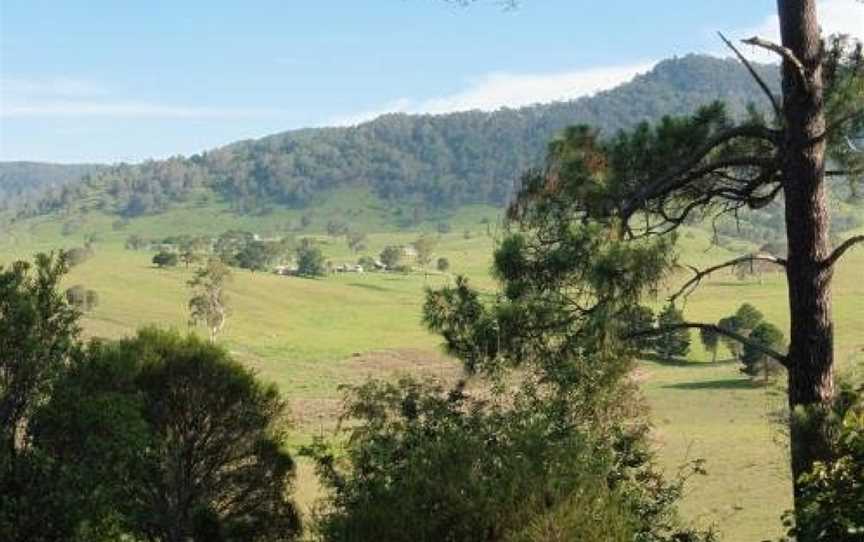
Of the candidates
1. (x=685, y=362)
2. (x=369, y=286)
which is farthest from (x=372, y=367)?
(x=369, y=286)

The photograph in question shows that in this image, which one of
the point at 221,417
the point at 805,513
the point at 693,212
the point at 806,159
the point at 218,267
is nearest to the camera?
the point at 805,513

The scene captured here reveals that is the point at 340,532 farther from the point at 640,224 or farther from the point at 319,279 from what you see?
the point at 319,279

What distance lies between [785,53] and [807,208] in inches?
68.0

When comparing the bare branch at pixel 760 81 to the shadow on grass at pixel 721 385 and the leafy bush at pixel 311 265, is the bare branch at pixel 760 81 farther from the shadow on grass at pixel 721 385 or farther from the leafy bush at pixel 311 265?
the leafy bush at pixel 311 265

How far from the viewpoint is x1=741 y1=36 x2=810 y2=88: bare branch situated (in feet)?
28.3

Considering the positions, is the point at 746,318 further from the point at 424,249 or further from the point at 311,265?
the point at 424,249

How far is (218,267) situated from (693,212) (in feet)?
336

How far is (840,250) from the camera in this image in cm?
949

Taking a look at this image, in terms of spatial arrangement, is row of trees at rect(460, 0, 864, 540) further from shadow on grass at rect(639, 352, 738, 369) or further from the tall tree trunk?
shadow on grass at rect(639, 352, 738, 369)

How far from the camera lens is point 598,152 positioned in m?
11.3

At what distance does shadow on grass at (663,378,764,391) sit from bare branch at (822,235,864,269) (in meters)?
63.4

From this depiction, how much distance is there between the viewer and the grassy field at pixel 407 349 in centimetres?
3600

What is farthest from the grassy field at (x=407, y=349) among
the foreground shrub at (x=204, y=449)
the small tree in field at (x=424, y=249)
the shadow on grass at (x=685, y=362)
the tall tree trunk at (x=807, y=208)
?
the small tree in field at (x=424, y=249)


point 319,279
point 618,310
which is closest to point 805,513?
point 618,310
